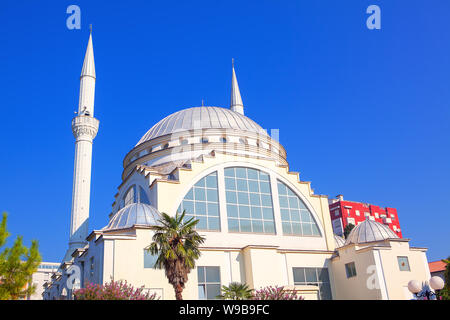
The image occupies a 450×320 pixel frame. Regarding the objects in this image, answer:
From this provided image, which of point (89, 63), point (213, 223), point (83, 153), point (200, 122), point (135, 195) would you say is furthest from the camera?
point (89, 63)

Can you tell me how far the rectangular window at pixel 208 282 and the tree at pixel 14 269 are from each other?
12.2 metres

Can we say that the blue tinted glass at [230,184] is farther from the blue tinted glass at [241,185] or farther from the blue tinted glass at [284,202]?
the blue tinted glass at [284,202]

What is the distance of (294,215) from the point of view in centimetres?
3550

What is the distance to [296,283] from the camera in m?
32.2

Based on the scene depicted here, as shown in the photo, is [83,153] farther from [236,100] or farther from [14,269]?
[14,269]

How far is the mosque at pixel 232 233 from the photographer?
27375 mm

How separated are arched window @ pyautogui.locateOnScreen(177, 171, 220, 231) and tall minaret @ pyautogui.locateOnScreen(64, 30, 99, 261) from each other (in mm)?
13952

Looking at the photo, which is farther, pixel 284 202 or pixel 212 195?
pixel 284 202

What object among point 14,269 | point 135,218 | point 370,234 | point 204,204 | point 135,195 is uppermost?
point 135,195

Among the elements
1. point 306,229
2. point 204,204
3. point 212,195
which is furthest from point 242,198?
point 306,229

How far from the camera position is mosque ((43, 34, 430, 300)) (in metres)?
27.4

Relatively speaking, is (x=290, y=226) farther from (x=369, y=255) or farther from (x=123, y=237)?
(x=123, y=237)

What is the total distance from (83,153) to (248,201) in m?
19.7
